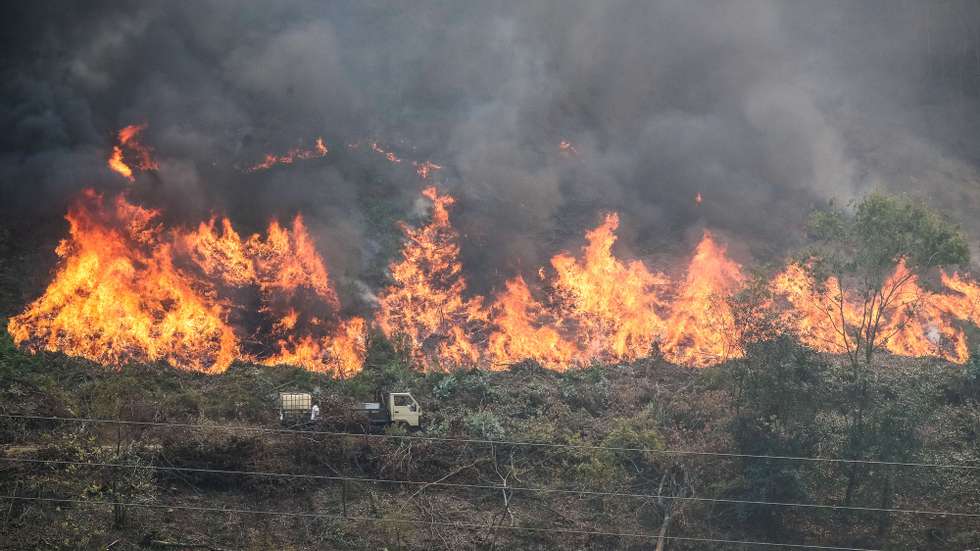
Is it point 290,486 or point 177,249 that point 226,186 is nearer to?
point 177,249

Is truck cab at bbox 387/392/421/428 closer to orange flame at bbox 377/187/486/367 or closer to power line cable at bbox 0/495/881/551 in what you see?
power line cable at bbox 0/495/881/551

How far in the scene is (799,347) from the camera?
23.7m

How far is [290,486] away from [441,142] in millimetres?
24663

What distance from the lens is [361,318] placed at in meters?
31.7

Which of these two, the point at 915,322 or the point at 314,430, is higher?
the point at 915,322

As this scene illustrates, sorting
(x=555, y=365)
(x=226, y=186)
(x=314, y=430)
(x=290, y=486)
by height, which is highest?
(x=226, y=186)

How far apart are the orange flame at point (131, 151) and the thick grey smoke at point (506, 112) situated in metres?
0.58

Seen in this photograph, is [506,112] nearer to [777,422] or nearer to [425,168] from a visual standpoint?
[425,168]

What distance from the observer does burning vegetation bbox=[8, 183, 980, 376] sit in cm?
2898

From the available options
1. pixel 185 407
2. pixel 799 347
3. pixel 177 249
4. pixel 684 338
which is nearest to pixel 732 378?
pixel 799 347

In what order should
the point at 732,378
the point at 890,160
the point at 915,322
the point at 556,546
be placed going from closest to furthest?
the point at 556,546 → the point at 732,378 → the point at 915,322 → the point at 890,160

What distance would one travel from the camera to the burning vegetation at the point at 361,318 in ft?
95.1

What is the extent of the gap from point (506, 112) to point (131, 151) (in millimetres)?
19109


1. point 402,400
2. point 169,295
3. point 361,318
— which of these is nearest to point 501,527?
point 402,400
